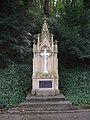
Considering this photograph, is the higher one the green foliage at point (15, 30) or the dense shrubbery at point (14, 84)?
the green foliage at point (15, 30)

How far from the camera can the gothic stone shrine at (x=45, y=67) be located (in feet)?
33.9

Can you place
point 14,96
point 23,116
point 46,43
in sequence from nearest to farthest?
point 23,116 < point 14,96 < point 46,43

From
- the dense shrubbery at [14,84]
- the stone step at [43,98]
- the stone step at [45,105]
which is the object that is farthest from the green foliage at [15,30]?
the stone step at [45,105]

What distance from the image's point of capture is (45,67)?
1045 cm

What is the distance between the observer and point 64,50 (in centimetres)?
1348

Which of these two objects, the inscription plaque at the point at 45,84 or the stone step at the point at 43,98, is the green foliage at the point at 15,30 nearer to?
the inscription plaque at the point at 45,84

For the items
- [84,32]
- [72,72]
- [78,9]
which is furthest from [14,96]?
[78,9]

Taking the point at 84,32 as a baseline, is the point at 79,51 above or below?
below

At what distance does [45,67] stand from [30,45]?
5.06m

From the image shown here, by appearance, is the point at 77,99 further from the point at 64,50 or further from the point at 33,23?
the point at 33,23

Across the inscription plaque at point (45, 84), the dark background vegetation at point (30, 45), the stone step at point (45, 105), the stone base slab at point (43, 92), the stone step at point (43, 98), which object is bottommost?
the stone step at point (45, 105)

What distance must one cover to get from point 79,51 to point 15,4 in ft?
16.8

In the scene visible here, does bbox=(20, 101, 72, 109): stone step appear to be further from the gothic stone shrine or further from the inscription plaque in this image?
the inscription plaque

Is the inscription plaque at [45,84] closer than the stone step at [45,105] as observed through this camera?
No
